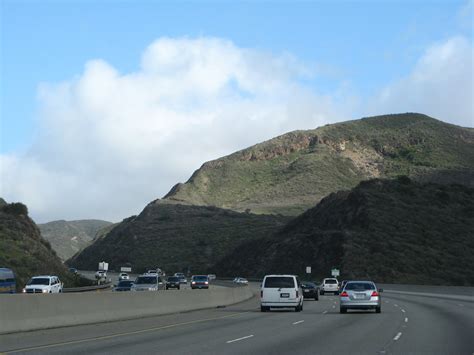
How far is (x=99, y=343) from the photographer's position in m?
18.7

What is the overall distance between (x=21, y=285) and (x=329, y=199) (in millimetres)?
61598

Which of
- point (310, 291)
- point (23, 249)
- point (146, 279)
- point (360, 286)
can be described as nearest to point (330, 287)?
point (310, 291)

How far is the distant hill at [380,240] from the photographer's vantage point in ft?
279

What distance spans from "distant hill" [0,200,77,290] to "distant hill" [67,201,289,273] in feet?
139

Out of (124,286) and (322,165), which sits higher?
(322,165)

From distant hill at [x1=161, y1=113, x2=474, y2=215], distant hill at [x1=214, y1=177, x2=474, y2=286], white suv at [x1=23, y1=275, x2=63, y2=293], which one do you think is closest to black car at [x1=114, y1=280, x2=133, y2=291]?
white suv at [x1=23, y1=275, x2=63, y2=293]

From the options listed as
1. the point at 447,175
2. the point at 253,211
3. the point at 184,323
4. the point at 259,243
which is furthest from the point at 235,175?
the point at 184,323

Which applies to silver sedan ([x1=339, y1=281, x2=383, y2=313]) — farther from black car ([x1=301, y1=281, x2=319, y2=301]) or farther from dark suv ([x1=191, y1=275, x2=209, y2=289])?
dark suv ([x1=191, y1=275, x2=209, y2=289])

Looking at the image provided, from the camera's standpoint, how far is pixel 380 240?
91.4 meters

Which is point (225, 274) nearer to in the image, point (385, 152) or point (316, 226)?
point (316, 226)

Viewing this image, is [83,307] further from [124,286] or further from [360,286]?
[124,286]

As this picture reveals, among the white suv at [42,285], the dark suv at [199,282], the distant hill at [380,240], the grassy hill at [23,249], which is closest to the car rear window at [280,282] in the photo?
the white suv at [42,285]

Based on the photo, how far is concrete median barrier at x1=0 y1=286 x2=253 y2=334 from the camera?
20.7m

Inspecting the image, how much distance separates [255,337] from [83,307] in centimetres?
680
